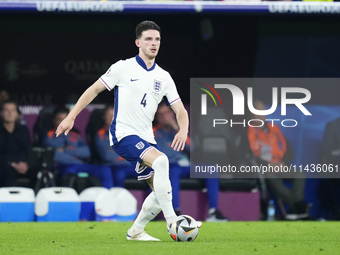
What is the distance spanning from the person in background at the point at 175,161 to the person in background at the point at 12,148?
5.81 feet

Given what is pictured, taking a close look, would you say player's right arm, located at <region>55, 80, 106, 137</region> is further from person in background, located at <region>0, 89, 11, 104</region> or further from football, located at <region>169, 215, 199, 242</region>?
person in background, located at <region>0, 89, 11, 104</region>

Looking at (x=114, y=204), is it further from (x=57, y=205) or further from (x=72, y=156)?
(x=72, y=156)

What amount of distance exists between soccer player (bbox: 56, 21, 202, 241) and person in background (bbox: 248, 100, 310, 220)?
3.39 metres

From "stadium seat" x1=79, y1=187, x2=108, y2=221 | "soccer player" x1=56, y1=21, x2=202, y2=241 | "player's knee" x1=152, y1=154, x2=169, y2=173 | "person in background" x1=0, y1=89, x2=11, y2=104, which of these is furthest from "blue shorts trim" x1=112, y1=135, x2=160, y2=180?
"person in background" x1=0, y1=89, x2=11, y2=104

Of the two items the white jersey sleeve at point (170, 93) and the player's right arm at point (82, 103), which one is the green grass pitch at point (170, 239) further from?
the white jersey sleeve at point (170, 93)

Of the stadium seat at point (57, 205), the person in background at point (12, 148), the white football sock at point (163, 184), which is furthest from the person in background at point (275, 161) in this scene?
the white football sock at point (163, 184)

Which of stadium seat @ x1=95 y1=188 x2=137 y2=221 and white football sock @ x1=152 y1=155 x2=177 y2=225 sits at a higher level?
white football sock @ x1=152 y1=155 x2=177 y2=225

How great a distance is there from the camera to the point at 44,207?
911 cm

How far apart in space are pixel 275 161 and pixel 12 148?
355cm

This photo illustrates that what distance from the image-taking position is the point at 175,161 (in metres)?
9.30

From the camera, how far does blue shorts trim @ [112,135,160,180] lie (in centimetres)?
586

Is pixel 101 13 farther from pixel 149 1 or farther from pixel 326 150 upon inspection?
pixel 326 150

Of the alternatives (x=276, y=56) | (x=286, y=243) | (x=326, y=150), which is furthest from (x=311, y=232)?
(x=276, y=56)

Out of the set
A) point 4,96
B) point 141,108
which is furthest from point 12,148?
point 141,108
